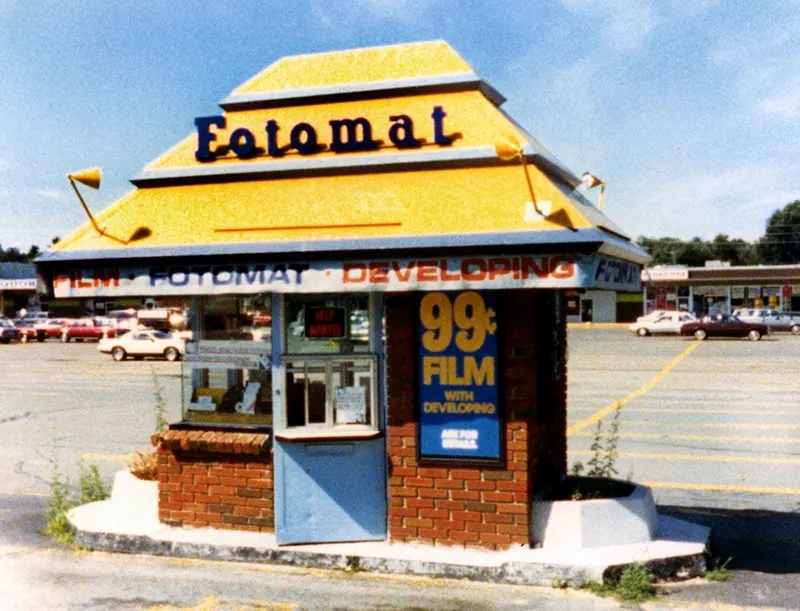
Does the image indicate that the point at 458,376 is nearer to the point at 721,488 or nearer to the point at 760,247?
the point at 721,488

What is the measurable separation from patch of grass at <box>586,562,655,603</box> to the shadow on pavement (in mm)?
1207

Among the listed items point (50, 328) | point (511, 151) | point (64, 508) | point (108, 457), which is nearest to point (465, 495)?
point (511, 151)

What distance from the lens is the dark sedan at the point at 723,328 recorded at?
133ft

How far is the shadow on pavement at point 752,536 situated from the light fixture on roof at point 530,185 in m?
3.53

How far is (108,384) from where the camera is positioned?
919 inches

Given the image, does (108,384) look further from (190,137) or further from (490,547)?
(490,547)

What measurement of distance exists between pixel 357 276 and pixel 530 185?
5.42 ft

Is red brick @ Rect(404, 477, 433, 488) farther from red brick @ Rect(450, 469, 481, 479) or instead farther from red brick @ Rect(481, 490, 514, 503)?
red brick @ Rect(481, 490, 514, 503)

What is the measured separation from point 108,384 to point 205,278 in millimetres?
17920

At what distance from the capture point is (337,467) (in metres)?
7.13

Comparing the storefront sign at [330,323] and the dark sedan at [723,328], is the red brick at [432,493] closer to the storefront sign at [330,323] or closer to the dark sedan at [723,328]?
the storefront sign at [330,323]

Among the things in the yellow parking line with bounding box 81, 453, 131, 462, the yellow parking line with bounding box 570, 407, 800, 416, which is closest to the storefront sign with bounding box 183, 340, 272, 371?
the yellow parking line with bounding box 81, 453, 131, 462

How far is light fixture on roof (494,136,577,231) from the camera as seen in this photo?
6227mm

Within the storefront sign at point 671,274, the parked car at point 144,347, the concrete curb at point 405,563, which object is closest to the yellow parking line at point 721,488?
the concrete curb at point 405,563
